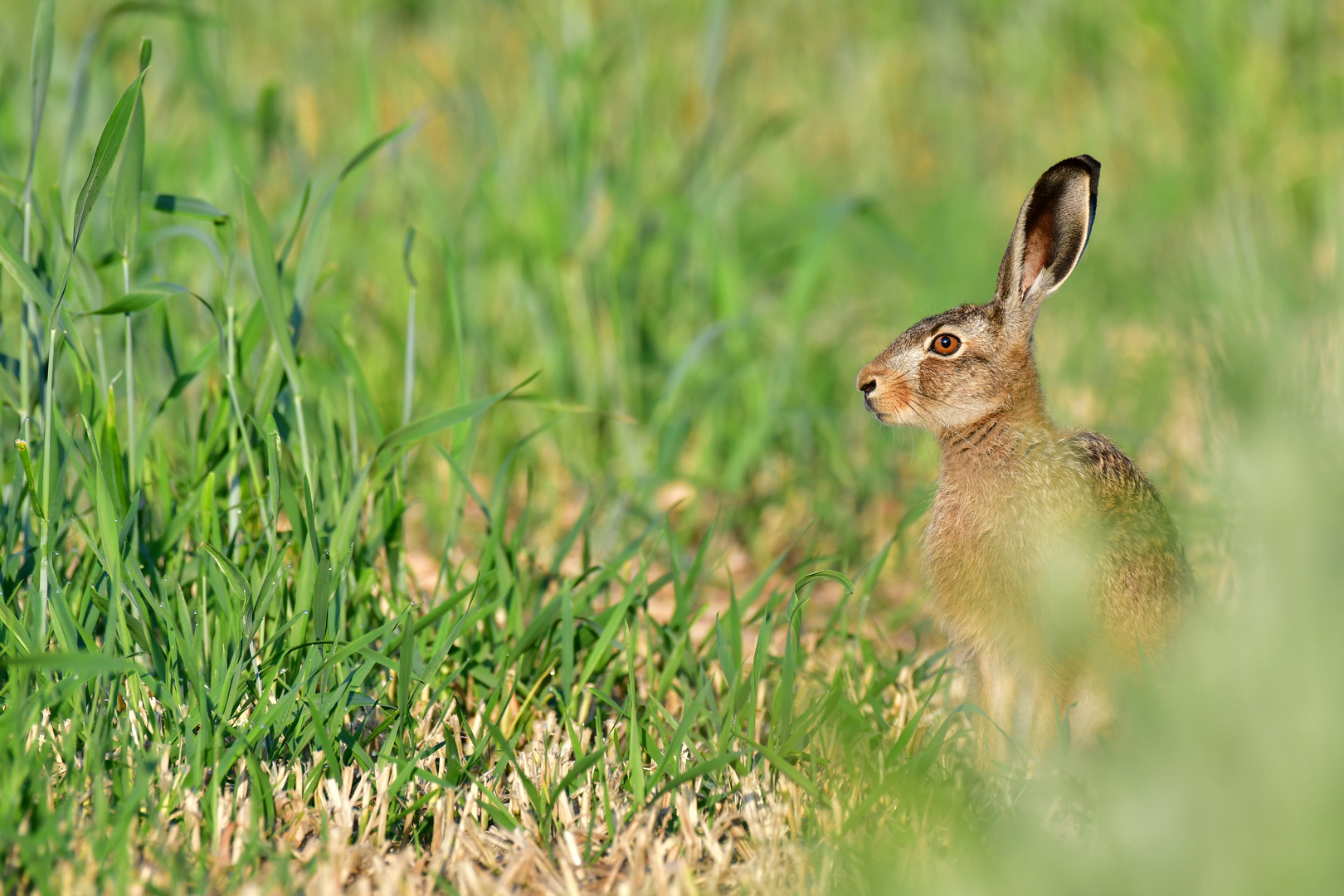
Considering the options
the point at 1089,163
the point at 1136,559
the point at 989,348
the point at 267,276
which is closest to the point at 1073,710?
the point at 1136,559

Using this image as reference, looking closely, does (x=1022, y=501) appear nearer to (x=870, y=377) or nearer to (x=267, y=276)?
(x=870, y=377)

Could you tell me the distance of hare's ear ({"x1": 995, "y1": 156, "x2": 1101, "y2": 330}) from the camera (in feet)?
8.79

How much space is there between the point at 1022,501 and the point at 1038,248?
600 mm

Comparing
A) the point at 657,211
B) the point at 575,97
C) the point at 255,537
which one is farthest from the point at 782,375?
the point at 255,537

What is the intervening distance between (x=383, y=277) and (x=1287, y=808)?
4.19m

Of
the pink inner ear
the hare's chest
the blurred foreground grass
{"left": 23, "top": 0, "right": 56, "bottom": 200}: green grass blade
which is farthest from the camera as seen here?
the pink inner ear

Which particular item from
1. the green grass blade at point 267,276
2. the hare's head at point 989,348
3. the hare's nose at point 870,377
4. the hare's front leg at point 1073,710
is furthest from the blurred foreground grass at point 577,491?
the hare's nose at point 870,377

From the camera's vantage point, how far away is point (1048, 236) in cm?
281

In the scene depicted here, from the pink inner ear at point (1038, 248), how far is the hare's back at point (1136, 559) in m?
0.45

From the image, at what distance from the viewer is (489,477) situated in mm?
4547

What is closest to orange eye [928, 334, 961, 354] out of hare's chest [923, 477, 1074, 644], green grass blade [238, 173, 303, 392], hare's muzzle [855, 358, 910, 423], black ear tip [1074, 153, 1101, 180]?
hare's muzzle [855, 358, 910, 423]

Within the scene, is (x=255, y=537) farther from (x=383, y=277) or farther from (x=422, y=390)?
(x=383, y=277)

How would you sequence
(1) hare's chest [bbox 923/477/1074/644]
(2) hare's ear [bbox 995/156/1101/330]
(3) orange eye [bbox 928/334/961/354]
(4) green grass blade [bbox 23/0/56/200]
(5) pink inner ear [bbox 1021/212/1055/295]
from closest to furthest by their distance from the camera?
1. (4) green grass blade [bbox 23/0/56/200]
2. (1) hare's chest [bbox 923/477/1074/644]
3. (2) hare's ear [bbox 995/156/1101/330]
4. (5) pink inner ear [bbox 1021/212/1055/295]
5. (3) orange eye [bbox 928/334/961/354]

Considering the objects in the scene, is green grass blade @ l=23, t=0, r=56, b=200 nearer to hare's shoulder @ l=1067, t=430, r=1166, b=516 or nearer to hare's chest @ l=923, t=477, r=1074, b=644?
hare's chest @ l=923, t=477, r=1074, b=644
